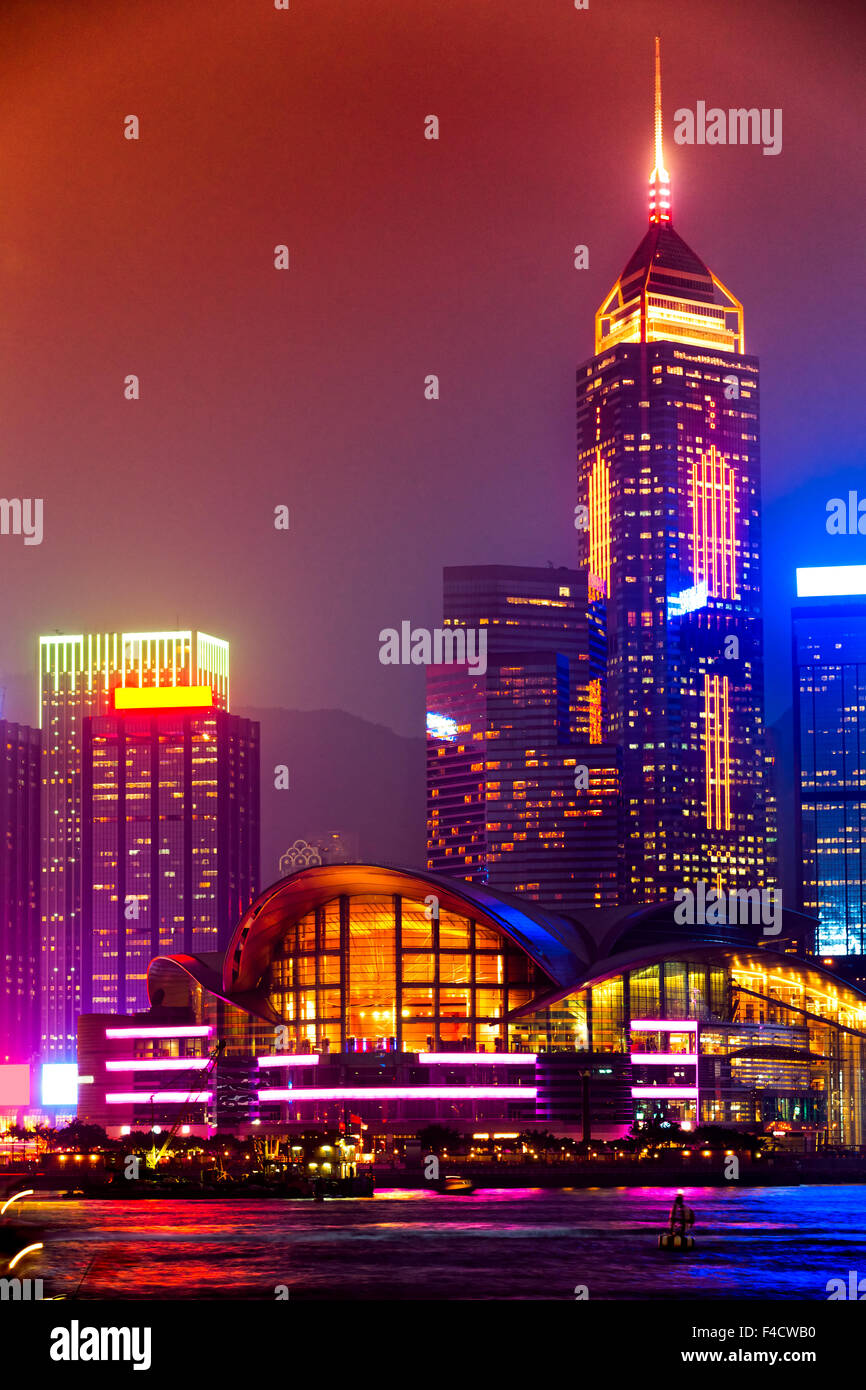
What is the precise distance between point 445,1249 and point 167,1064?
119m

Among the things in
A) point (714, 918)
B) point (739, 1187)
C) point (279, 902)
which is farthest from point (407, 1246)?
point (714, 918)

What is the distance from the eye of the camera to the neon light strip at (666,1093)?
177 metres

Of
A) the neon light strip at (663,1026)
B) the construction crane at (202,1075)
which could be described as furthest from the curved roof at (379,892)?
the neon light strip at (663,1026)

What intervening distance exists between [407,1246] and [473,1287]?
1778 cm

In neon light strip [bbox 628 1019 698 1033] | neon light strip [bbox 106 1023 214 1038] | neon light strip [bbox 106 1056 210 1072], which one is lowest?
neon light strip [bbox 106 1056 210 1072]

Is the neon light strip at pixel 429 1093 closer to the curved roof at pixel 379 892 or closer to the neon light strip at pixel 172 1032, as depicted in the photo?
the curved roof at pixel 379 892

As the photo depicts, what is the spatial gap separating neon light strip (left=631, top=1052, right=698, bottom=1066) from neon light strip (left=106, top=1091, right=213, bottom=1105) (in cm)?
4115

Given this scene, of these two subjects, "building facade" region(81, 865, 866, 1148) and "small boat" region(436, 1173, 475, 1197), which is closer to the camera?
"small boat" region(436, 1173, 475, 1197)

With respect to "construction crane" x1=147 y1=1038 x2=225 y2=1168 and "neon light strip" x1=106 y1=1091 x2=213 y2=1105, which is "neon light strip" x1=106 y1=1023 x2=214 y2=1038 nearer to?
"construction crane" x1=147 y1=1038 x2=225 y2=1168

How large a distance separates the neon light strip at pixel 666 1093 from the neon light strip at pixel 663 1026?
192 inches

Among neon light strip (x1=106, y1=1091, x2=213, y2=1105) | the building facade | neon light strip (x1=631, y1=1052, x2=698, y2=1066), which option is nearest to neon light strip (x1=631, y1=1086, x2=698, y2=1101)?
the building facade

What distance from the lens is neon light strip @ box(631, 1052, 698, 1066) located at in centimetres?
17750

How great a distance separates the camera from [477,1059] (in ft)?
582
